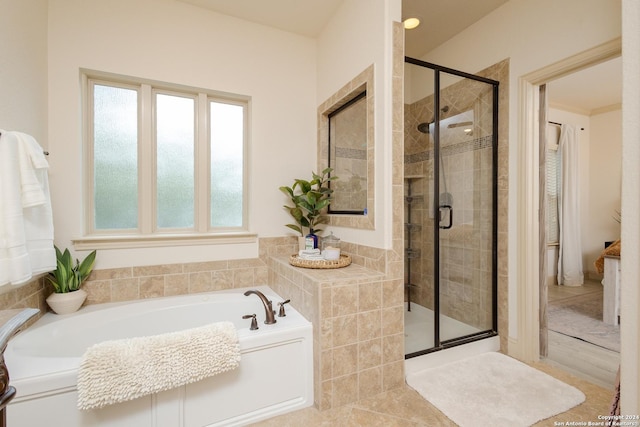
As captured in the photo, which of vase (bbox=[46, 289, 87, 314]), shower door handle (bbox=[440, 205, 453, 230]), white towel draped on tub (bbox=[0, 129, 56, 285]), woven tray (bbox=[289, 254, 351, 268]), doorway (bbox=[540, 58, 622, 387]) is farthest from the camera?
doorway (bbox=[540, 58, 622, 387])

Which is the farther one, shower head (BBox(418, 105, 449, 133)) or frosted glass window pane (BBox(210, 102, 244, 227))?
frosted glass window pane (BBox(210, 102, 244, 227))

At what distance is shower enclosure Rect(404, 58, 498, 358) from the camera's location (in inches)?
91.8

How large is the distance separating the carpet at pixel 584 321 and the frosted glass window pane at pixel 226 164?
130 inches

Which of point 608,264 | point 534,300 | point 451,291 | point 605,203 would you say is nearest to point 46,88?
point 451,291

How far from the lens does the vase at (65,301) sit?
1.86 metres

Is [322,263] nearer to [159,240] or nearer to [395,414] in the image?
[395,414]

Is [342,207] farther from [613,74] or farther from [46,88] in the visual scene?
[613,74]

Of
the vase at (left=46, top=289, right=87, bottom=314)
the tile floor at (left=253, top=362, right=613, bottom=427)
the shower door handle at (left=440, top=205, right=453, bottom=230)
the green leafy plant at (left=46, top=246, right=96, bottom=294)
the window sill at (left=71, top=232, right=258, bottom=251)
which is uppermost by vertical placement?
the shower door handle at (left=440, top=205, right=453, bottom=230)

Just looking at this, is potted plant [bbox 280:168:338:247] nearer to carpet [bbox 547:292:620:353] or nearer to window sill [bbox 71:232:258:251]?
window sill [bbox 71:232:258:251]

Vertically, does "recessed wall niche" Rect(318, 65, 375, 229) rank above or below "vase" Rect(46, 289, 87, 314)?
above

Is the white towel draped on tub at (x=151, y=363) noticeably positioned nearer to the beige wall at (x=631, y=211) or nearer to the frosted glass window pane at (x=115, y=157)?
the frosted glass window pane at (x=115, y=157)

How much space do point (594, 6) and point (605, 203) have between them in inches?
150

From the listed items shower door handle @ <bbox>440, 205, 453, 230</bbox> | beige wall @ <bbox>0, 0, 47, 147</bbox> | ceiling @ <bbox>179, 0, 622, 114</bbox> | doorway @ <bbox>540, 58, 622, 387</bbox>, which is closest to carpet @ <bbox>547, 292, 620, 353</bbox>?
doorway @ <bbox>540, 58, 622, 387</bbox>

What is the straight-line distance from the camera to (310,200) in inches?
92.8
